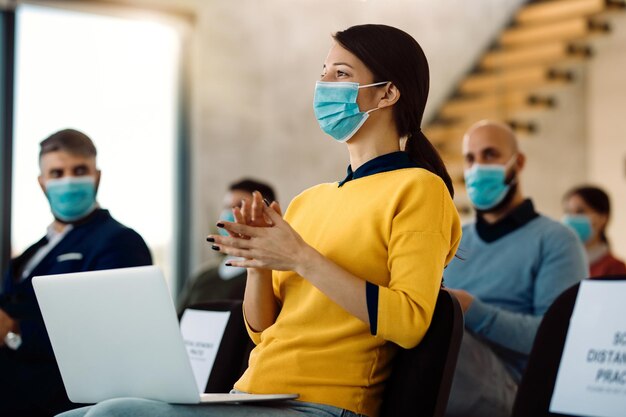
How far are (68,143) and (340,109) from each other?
1.25m

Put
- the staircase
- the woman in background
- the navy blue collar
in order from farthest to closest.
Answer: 1. the staircase
2. the woman in background
3. the navy blue collar

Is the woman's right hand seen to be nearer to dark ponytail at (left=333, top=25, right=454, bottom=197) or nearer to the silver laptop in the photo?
the silver laptop

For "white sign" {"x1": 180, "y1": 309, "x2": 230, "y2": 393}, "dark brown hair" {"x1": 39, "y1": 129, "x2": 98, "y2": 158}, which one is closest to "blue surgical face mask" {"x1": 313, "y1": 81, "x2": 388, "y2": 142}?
"white sign" {"x1": 180, "y1": 309, "x2": 230, "y2": 393}

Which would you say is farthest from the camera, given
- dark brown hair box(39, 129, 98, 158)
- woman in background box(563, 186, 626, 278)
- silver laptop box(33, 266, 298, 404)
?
woman in background box(563, 186, 626, 278)

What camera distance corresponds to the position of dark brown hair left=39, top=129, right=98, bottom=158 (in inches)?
110

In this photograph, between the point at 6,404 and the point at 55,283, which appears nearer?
the point at 55,283

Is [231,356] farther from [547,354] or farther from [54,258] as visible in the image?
[547,354]

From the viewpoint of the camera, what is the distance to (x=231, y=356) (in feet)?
7.82

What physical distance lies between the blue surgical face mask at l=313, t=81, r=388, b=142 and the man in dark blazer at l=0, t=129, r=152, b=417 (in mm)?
948

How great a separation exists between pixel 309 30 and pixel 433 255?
17.7 ft

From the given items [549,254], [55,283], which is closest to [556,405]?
[549,254]

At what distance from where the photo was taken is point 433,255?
5.43 ft

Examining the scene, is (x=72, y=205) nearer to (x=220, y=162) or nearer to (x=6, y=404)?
(x=6, y=404)

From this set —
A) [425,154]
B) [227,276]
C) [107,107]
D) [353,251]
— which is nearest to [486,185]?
[425,154]
